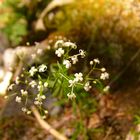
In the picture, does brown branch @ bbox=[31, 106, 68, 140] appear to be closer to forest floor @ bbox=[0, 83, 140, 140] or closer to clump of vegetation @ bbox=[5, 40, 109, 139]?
forest floor @ bbox=[0, 83, 140, 140]

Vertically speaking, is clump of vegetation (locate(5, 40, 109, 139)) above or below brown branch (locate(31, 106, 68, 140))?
below

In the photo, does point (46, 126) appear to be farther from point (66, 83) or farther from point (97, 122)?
point (66, 83)

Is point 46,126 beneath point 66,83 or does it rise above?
above

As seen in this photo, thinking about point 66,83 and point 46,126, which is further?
point 46,126

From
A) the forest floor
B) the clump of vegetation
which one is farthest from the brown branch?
the clump of vegetation

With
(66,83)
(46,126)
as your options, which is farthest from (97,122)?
(66,83)

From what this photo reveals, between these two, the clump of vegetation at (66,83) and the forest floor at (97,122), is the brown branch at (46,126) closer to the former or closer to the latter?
the forest floor at (97,122)

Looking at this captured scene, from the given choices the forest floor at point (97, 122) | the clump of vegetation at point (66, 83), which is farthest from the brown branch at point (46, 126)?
the clump of vegetation at point (66, 83)

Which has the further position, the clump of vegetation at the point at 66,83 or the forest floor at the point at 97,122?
the forest floor at the point at 97,122

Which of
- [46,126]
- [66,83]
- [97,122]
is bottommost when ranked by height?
[66,83]

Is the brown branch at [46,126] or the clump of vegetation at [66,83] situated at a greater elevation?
the brown branch at [46,126]

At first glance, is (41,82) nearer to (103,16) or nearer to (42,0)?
(103,16)

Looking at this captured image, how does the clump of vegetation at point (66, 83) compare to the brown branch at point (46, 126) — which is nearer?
the clump of vegetation at point (66, 83)
